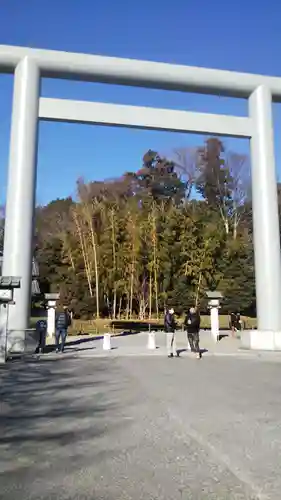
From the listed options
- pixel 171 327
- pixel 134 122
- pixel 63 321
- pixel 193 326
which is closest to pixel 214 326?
pixel 171 327

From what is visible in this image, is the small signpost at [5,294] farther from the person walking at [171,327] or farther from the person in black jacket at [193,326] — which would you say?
the person in black jacket at [193,326]

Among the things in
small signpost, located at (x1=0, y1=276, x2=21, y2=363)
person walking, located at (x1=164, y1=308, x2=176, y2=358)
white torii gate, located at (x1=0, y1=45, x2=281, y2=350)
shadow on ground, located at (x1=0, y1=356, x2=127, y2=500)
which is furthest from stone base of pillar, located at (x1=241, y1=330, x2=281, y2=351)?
small signpost, located at (x1=0, y1=276, x2=21, y2=363)

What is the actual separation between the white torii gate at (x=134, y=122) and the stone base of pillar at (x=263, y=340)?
0.10ft

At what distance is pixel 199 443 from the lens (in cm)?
405

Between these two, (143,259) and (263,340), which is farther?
(143,259)

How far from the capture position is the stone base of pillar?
14.0m

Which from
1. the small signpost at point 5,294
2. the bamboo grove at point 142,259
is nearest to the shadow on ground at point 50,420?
the small signpost at point 5,294

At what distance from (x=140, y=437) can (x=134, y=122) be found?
38.3 feet

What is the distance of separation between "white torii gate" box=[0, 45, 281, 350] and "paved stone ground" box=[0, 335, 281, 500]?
222 inches

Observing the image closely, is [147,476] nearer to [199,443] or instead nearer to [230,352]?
[199,443]

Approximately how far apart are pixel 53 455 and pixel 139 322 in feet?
77.1

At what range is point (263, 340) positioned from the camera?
14172mm

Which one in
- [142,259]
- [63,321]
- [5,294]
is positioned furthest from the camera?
[142,259]

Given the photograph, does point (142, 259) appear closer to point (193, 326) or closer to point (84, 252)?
point (84, 252)
